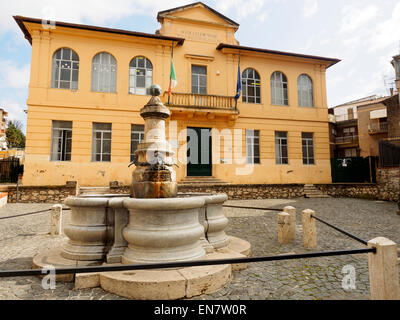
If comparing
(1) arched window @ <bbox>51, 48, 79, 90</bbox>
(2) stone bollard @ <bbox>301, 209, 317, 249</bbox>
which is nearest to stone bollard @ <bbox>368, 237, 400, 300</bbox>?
(2) stone bollard @ <bbox>301, 209, 317, 249</bbox>

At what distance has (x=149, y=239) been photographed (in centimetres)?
321

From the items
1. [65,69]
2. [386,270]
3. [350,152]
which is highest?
[65,69]

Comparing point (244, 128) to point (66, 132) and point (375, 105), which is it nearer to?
point (66, 132)

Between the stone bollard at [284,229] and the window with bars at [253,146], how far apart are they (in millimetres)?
10007

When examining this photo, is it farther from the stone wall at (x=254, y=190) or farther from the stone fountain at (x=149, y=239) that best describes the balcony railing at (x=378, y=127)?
the stone fountain at (x=149, y=239)

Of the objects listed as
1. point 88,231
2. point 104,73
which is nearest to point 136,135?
point 104,73

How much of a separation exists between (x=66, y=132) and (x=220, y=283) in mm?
12772

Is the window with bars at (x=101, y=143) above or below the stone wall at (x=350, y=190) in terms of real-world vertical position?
above

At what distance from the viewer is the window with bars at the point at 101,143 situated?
13.3m

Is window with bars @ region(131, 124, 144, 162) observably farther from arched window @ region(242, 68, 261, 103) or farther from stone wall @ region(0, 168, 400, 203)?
arched window @ region(242, 68, 261, 103)

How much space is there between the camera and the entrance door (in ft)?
47.6

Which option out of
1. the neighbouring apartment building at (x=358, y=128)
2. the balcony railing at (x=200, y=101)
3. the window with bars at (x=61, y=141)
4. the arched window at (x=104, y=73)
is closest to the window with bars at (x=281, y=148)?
the balcony railing at (x=200, y=101)

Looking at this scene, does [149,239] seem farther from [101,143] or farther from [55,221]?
[101,143]

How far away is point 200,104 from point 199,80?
2.03m
